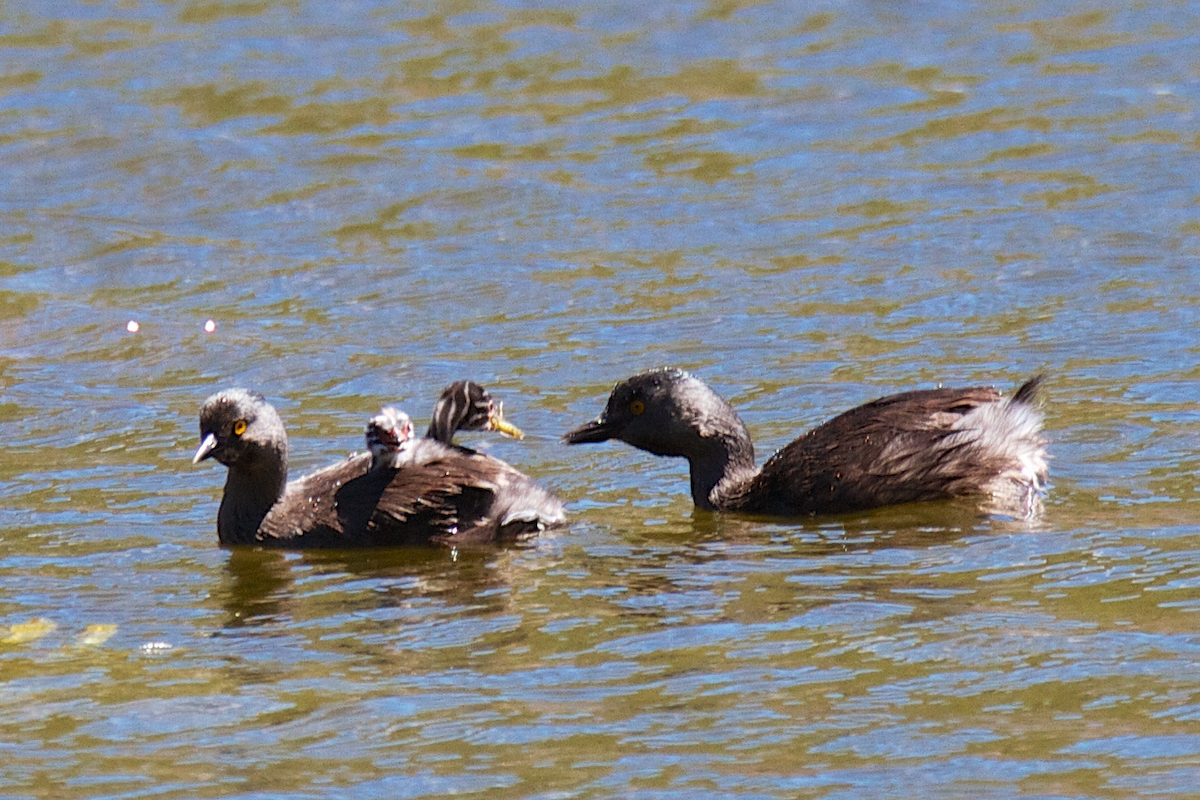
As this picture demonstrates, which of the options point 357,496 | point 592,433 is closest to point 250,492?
point 357,496

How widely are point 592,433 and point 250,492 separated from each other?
1.64 m

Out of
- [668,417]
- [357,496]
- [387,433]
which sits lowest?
[357,496]

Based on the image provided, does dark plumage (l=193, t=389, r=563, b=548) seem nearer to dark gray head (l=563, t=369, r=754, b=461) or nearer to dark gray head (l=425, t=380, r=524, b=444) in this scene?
dark gray head (l=425, t=380, r=524, b=444)

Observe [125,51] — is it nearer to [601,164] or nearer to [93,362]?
[601,164]

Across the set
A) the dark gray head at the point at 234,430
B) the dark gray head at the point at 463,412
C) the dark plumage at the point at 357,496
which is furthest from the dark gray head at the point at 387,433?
the dark gray head at the point at 234,430

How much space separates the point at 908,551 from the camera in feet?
29.7

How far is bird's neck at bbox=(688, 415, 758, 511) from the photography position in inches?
407

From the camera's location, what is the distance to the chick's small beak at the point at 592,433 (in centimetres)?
1062

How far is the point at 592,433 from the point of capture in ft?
34.8

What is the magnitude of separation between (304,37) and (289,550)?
10.8m

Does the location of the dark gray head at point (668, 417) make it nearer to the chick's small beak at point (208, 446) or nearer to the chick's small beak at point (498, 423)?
the chick's small beak at point (498, 423)

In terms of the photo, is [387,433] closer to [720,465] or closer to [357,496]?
[357,496]

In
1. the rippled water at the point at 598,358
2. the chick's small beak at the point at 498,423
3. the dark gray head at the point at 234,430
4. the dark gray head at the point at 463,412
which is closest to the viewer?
the rippled water at the point at 598,358

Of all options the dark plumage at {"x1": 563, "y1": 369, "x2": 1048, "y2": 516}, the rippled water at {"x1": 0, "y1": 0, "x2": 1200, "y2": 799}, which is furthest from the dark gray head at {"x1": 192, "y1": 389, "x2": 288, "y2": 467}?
the dark plumage at {"x1": 563, "y1": 369, "x2": 1048, "y2": 516}
